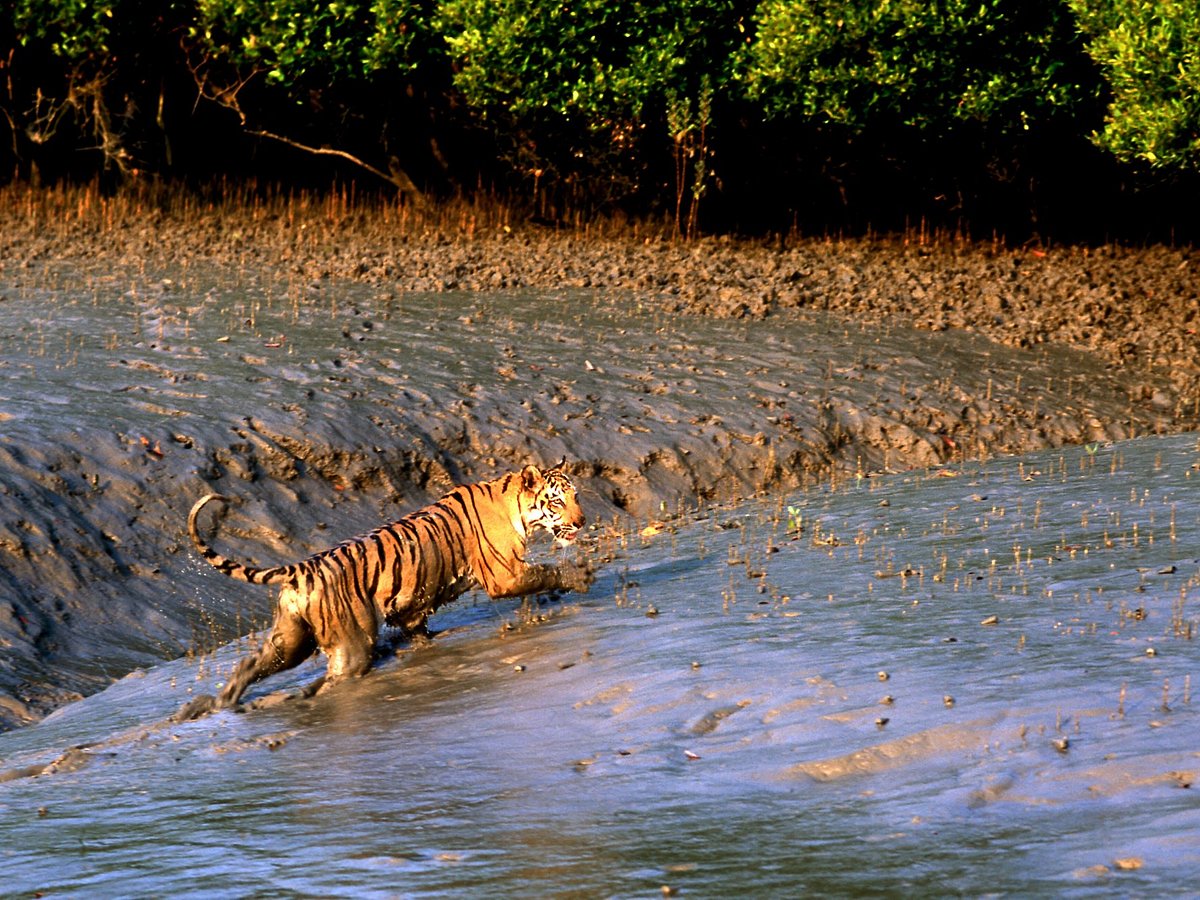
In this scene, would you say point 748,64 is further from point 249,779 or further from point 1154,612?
point 249,779

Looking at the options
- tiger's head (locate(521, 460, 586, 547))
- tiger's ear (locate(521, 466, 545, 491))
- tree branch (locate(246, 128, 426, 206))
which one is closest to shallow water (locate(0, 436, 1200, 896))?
tiger's head (locate(521, 460, 586, 547))

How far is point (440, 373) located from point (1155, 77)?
1002 centimetres

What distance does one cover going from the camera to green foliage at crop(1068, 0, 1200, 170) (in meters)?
20.6

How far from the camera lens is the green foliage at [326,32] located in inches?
941

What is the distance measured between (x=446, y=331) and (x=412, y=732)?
10746mm

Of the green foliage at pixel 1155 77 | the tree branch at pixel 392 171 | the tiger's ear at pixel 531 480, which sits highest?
the green foliage at pixel 1155 77

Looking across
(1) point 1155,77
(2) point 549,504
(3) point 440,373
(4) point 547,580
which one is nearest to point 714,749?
(2) point 549,504

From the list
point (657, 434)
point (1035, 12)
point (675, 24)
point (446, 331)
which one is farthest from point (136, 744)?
point (1035, 12)

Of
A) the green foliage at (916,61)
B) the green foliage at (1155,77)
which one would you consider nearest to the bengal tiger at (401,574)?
the green foliage at (1155,77)

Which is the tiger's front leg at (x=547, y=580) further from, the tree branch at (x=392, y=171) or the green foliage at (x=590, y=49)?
the tree branch at (x=392, y=171)

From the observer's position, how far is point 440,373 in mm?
17344

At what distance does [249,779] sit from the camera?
8.02 metres

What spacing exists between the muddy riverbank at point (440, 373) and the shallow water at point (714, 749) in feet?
7.25

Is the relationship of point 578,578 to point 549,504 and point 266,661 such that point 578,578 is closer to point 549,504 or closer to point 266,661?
point 549,504
